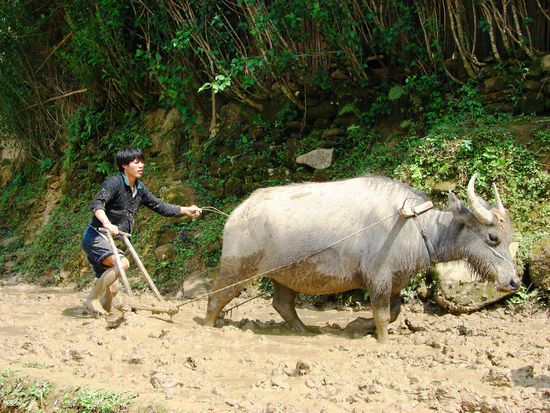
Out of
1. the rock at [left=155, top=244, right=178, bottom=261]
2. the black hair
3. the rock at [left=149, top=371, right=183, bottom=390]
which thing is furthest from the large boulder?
the rock at [left=155, top=244, right=178, bottom=261]

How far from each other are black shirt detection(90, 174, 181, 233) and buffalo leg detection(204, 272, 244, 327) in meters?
0.91

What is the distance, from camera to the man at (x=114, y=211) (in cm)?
632

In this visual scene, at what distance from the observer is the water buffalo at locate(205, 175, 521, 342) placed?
5.60 m

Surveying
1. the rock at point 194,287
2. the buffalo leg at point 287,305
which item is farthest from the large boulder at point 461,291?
the rock at point 194,287

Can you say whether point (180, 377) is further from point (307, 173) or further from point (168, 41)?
point (168, 41)

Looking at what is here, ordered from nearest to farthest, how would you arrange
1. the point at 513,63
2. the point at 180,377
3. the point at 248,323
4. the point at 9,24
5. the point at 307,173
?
the point at 180,377
the point at 248,323
the point at 513,63
the point at 307,173
the point at 9,24

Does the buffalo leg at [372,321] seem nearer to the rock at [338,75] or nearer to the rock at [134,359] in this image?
the rock at [134,359]

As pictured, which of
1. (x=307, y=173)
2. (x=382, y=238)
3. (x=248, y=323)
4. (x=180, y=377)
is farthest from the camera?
(x=307, y=173)

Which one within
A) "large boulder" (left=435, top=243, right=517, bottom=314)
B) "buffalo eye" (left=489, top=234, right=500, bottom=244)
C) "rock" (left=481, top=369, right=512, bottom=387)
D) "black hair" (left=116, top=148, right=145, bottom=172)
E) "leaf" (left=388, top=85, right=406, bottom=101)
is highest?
"black hair" (left=116, top=148, right=145, bottom=172)

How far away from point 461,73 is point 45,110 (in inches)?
370

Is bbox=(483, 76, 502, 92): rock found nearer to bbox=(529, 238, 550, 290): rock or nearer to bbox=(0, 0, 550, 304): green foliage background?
bbox=(0, 0, 550, 304): green foliage background

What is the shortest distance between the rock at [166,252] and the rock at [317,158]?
2.19m

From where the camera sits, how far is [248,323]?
648cm

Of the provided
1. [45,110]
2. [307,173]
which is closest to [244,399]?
[307,173]
